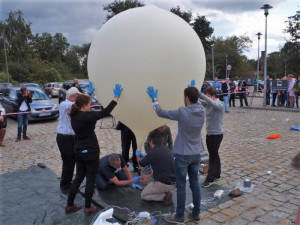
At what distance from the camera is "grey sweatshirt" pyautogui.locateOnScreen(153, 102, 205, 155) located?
11.2ft

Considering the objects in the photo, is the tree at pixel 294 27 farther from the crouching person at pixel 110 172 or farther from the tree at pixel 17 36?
the tree at pixel 17 36

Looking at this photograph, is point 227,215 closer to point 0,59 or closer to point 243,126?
point 243,126

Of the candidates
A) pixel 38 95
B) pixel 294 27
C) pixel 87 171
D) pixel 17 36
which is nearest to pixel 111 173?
pixel 87 171

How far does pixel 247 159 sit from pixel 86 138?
395 centimetres

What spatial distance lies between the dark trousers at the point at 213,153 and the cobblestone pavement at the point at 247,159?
27 centimetres

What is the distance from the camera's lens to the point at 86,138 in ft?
12.3

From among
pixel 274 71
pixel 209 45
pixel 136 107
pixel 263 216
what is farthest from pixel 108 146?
pixel 274 71

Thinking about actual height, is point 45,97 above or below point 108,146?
above

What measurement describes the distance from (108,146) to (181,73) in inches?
185

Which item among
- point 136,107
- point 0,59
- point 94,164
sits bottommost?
point 94,164

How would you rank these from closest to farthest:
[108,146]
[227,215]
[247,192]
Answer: [227,215], [247,192], [108,146]

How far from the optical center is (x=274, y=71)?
5256 centimetres

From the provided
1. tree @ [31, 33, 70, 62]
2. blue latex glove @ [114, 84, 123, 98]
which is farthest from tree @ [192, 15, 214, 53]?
blue latex glove @ [114, 84, 123, 98]

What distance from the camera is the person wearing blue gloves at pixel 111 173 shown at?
178 inches
